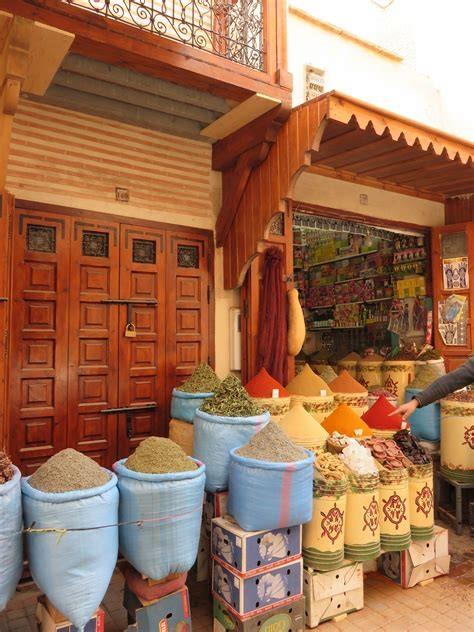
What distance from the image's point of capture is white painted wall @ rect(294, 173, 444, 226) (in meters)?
5.16

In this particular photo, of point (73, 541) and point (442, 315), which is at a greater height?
point (442, 315)

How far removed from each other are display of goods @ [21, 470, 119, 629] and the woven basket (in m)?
2.42

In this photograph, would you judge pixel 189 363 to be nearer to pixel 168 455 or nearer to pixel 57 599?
pixel 168 455

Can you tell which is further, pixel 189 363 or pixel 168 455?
pixel 189 363

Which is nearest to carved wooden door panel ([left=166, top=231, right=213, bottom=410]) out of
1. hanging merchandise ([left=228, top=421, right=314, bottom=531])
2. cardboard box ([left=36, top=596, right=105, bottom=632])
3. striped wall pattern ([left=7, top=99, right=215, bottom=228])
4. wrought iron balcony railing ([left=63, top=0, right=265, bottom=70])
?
striped wall pattern ([left=7, top=99, right=215, bottom=228])

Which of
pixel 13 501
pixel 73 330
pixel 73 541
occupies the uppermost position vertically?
pixel 73 330

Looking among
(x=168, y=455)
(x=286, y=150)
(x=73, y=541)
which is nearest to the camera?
(x=73, y=541)

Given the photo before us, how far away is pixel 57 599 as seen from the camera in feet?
6.74

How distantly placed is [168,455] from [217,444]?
25.3 inches

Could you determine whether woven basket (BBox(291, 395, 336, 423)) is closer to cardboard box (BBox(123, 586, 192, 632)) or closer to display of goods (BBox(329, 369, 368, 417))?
display of goods (BBox(329, 369, 368, 417))

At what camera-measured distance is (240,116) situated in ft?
13.5

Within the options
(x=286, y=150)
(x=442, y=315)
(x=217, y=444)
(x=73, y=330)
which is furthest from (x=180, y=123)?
(x=442, y=315)

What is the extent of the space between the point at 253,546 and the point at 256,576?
0.15m

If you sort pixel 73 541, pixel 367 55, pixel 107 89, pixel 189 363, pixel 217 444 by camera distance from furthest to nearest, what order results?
pixel 367 55 < pixel 189 363 < pixel 107 89 < pixel 217 444 < pixel 73 541
